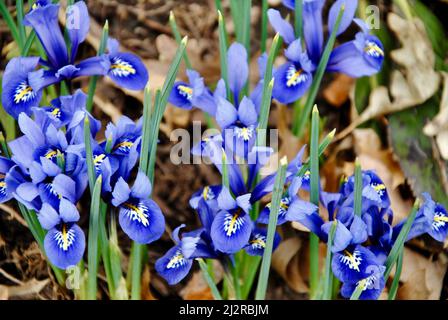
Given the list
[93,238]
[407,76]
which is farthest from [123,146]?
[407,76]

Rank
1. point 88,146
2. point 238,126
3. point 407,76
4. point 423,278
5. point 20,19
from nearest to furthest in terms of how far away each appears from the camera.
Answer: point 88,146 → point 238,126 → point 20,19 → point 423,278 → point 407,76

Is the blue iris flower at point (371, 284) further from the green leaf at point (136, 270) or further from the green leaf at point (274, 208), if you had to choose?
the green leaf at point (136, 270)

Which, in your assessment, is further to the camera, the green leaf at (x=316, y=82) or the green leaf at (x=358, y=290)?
the green leaf at (x=316, y=82)

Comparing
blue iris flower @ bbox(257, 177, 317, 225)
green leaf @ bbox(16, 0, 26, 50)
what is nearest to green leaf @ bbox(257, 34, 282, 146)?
blue iris flower @ bbox(257, 177, 317, 225)

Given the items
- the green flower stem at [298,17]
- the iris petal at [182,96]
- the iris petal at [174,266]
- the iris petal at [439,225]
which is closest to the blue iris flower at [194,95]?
the iris petal at [182,96]

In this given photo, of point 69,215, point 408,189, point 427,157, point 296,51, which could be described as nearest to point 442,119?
point 427,157

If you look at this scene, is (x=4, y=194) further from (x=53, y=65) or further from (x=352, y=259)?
(x=352, y=259)

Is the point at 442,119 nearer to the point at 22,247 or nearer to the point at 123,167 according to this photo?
the point at 123,167

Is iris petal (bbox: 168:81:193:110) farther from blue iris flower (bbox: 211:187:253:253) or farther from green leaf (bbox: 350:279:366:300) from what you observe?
green leaf (bbox: 350:279:366:300)
